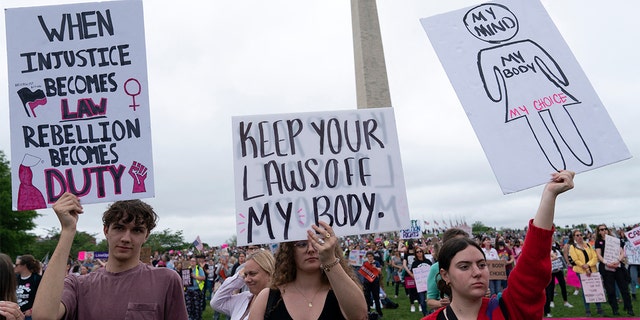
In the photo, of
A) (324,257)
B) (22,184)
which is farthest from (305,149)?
(22,184)

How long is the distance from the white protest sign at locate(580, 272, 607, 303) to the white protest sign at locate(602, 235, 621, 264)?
0.36 meters

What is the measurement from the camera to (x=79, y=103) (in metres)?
3.22

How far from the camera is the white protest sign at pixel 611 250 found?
10.4 metres

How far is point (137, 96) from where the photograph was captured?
3.26 metres

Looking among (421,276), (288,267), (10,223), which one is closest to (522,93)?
(288,267)

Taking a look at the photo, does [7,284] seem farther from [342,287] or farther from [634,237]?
[634,237]

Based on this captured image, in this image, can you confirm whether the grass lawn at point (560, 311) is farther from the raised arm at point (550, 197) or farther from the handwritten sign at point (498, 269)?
the raised arm at point (550, 197)

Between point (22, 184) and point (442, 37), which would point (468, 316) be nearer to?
point (442, 37)

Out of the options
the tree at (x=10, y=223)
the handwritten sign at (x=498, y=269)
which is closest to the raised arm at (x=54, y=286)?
the handwritten sign at (x=498, y=269)

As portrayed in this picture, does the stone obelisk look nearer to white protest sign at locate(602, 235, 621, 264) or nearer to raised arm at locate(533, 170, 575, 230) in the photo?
white protest sign at locate(602, 235, 621, 264)

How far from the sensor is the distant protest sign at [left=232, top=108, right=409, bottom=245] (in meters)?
3.03

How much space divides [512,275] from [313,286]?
977mm

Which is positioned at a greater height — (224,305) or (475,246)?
(475,246)

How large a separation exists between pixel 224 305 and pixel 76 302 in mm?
2366
